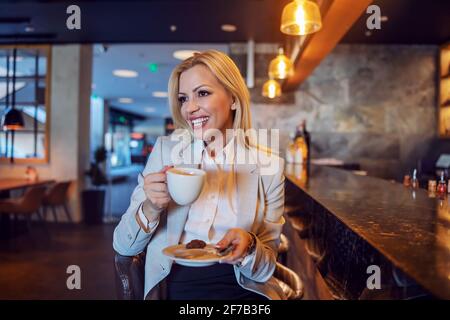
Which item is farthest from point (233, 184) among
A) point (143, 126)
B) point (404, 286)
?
point (143, 126)

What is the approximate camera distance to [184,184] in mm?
657

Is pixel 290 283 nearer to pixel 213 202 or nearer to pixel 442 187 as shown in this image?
pixel 213 202

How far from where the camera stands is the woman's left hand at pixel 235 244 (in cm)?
73

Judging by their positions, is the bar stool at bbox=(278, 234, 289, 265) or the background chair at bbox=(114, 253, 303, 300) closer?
the background chair at bbox=(114, 253, 303, 300)

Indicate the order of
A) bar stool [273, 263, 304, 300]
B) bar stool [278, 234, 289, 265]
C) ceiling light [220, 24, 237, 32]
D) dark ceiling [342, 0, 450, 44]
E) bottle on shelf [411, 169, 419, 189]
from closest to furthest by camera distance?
bar stool [273, 263, 304, 300] < bar stool [278, 234, 289, 265] < bottle on shelf [411, 169, 419, 189] < dark ceiling [342, 0, 450, 44] < ceiling light [220, 24, 237, 32]

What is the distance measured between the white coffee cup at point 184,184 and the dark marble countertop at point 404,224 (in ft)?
1.17

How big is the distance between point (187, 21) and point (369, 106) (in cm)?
269

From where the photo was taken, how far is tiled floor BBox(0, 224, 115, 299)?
269 cm

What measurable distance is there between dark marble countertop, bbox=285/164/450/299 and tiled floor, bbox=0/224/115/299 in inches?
56.7

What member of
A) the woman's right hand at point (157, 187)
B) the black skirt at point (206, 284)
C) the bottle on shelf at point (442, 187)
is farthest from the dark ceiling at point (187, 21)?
the woman's right hand at point (157, 187)

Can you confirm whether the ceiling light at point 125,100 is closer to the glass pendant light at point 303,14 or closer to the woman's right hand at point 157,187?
the glass pendant light at point 303,14

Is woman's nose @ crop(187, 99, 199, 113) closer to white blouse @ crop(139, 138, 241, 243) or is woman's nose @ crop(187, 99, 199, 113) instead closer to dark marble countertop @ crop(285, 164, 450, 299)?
white blouse @ crop(139, 138, 241, 243)

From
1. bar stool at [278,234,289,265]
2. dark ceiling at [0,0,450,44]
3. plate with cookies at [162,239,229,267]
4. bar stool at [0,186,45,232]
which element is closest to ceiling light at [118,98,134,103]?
dark ceiling at [0,0,450,44]

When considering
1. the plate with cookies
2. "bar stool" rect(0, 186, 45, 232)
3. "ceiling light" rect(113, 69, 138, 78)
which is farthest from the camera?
"ceiling light" rect(113, 69, 138, 78)
